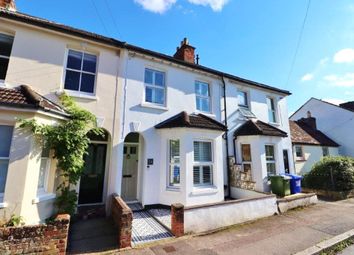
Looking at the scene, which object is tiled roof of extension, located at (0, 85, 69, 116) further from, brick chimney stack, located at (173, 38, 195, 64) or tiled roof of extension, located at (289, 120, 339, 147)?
tiled roof of extension, located at (289, 120, 339, 147)

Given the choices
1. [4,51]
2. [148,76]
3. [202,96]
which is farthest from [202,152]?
[4,51]

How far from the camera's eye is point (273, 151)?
A: 11305 millimetres

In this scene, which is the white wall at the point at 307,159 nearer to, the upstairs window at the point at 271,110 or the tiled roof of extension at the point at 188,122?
the upstairs window at the point at 271,110

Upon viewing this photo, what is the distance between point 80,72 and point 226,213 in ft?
24.8

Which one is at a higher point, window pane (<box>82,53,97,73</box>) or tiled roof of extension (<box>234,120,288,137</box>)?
window pane (<box>82,53,97,73</box>)


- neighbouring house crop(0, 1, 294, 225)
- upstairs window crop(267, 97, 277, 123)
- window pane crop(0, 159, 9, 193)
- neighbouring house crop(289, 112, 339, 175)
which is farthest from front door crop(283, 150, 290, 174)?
window pane crop(0, 159, 9, 193)

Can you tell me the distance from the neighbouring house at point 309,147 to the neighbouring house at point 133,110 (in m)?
8.15

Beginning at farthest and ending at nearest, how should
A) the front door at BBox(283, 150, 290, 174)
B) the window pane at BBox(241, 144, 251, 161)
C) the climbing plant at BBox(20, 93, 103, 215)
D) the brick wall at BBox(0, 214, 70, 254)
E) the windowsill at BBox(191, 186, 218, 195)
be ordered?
the front door at BBox(283, 150, 290, 174) < the window pane at BBox(241, 144, 251, 161) < the windowsill at BBox(191, 186, 218, 195) < the climbing plant at BBox(20, 93, 103, 215) < the brick wall at BBox(0, 214, 70, 254)

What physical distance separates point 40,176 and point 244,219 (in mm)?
6895

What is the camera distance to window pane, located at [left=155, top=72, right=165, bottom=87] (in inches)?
368

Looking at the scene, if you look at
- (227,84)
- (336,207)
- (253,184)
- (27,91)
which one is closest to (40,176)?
(27,91)

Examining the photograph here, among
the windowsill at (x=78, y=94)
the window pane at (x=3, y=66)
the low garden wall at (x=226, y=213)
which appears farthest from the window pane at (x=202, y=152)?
the window pane at (x=3, y=66)

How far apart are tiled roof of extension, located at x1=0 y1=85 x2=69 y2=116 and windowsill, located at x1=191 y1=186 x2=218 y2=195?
5.69 m

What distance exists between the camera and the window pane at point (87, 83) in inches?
307
